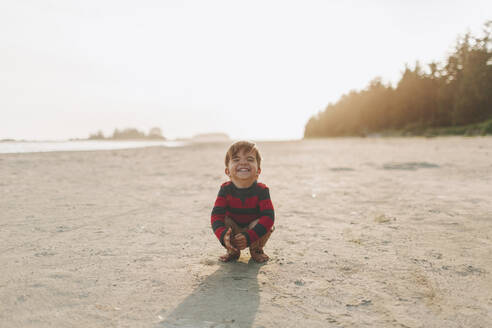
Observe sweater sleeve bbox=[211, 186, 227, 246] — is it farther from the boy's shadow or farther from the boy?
the boy's shadow

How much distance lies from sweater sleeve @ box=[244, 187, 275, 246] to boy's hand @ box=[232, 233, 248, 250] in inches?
1.5

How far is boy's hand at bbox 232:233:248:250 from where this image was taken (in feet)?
9.40

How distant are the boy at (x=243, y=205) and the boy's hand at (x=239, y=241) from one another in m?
0.04

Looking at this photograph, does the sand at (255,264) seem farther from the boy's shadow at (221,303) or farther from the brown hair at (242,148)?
the brown hair at (242,148)

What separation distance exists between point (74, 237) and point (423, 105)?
51318 mm

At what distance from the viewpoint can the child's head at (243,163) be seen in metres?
3.00

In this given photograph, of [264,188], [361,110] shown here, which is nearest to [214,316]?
[264,188]

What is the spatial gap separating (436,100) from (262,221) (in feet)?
161

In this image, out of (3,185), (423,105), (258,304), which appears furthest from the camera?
(423,105)

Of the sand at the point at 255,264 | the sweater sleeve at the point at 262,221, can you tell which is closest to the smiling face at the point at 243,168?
the sweater sleeve at the point at 262,221

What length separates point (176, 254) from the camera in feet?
11.0

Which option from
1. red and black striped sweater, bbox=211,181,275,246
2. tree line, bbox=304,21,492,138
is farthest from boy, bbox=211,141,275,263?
tree line, bbox=304,21,492,138

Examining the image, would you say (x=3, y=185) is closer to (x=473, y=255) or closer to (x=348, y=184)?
(x=348, y=184)

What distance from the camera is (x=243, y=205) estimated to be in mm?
3094
